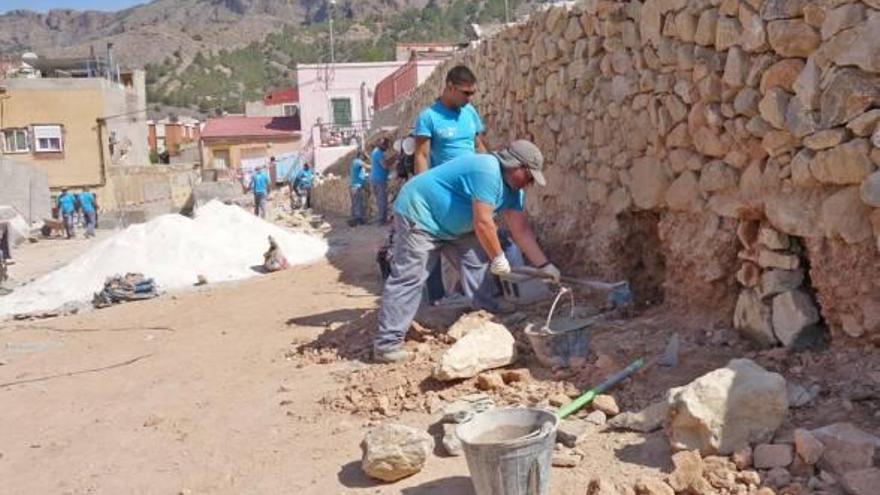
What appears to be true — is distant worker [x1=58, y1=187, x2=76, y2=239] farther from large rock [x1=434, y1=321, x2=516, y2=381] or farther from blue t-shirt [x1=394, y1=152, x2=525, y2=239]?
large rock [x1=434, y1=321, x2=516, y2=381]

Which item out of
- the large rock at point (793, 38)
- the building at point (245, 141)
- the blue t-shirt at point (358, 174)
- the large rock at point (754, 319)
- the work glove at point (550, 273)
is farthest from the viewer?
the building at point (245, 141)

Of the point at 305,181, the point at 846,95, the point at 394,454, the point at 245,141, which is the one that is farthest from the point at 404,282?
the point at 245,141

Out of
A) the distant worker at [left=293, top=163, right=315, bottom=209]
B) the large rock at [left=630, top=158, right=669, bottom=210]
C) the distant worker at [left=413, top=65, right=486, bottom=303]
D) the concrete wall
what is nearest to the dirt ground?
the large rock at [left=630, top=158, right=669, bottom=210]

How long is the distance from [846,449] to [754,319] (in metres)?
1.42

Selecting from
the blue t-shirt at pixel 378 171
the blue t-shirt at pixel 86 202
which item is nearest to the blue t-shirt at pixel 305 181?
the blue t-shirt at pixel 86 202

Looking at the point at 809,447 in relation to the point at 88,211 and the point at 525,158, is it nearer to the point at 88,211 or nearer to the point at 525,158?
the point at 525,158

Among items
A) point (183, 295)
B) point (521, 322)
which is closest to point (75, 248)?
point (183, 295)

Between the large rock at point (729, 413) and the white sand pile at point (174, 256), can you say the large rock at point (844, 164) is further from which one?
the white sand pile at point (174, 256)

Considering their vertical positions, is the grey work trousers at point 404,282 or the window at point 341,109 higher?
the window at point 341,109

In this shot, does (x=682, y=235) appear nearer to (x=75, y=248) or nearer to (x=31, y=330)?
(x=31, y=330)

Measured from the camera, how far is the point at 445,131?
20.7 ft

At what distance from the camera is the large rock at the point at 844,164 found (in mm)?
3682

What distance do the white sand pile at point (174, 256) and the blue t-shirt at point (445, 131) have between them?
5.51 meters

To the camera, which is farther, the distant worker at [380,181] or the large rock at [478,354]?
the distant worker at [380,181]
